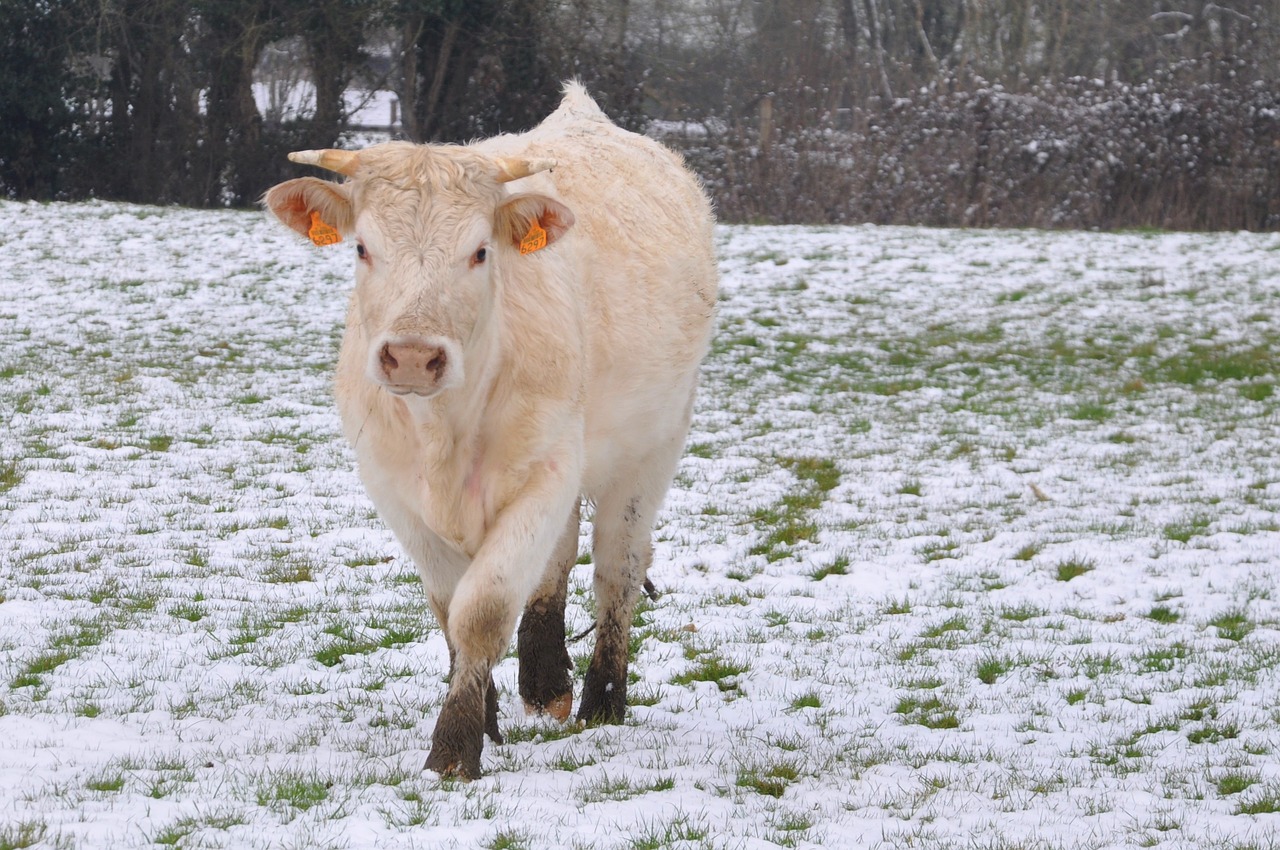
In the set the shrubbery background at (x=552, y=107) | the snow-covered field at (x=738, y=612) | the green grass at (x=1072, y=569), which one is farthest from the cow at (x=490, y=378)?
the shrubbery background at (x=552, y=107)

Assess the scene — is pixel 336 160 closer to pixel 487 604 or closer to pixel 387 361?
pixel 387 361

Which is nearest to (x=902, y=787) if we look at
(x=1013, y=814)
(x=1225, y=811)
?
(x=1013, y=814)

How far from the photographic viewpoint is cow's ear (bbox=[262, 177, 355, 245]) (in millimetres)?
4461

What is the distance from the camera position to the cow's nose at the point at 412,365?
4012mm

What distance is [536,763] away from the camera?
4.83 m

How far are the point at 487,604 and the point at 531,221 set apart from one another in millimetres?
1208

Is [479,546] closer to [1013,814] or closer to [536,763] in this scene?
[536,763]

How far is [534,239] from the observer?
181 inches

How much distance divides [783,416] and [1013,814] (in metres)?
8.12

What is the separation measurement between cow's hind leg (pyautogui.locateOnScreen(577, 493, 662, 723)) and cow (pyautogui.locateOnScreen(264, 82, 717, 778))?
12 millimetres

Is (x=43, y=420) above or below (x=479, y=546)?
below

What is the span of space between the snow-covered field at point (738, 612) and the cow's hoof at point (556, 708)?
18 centimetres

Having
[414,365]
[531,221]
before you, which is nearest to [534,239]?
[531,221]

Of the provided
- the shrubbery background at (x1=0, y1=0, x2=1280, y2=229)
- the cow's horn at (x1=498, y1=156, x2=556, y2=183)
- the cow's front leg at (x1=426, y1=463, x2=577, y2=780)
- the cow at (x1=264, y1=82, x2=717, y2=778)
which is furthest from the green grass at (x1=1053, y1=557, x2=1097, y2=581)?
the shrubbery background at (x1=0, y1=0, x2=1280, y2=229)
